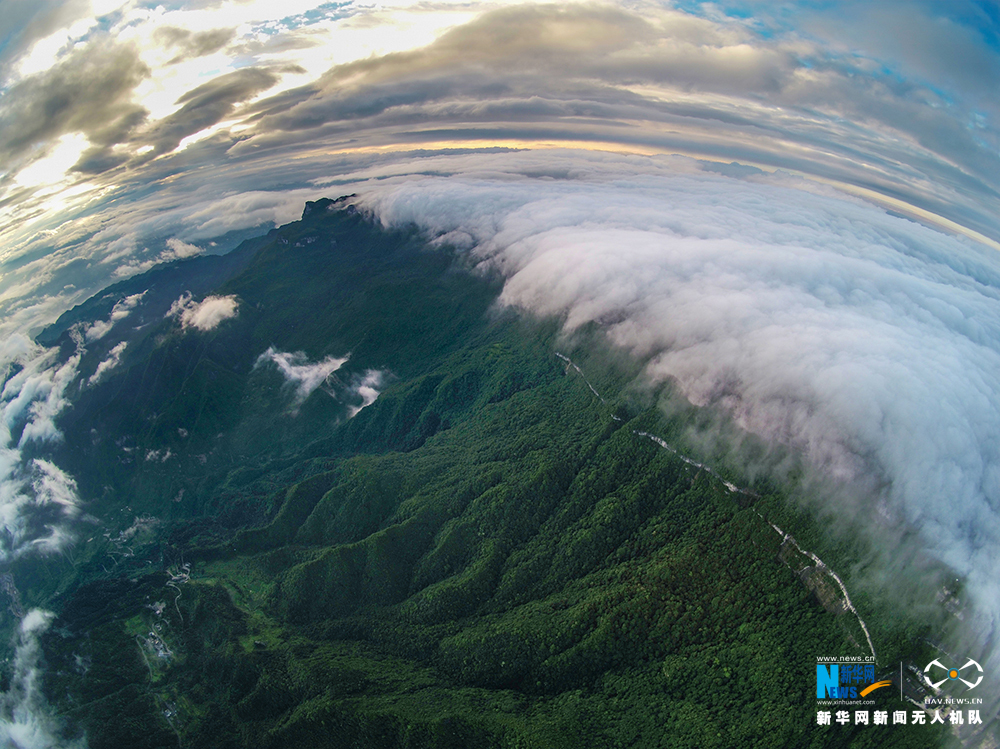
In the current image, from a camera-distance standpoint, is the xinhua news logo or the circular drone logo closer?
the circular drone logo

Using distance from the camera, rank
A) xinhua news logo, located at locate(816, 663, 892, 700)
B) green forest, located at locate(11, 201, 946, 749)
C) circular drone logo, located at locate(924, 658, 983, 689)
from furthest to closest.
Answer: green forest, located at locate(11, 201, 946, 749)
xinhua news logo, located at locate(816, 663, 892, 700)
circular drone logo, located at locate(924, 658, 983, 689)

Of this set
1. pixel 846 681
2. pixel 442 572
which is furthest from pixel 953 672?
pixel 442 572

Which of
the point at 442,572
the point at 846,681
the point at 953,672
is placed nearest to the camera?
the point at 953,672

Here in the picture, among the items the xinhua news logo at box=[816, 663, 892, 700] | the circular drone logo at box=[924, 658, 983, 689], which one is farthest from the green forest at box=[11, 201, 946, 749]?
the circular drone logo at box=[924, 658, 983, 689]

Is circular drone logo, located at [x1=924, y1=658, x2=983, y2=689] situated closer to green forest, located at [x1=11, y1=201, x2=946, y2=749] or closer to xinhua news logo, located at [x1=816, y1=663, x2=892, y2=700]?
green forest, located at [x1=11, y1=201, x2=946, y2=749]

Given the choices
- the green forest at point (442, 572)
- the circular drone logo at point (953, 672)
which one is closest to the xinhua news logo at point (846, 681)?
the green forest at point (442, 572)

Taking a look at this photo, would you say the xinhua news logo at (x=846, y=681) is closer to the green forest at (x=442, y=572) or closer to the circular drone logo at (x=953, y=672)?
the green forest at (x=442, y=572)

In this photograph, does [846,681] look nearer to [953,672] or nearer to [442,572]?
[953,672]
